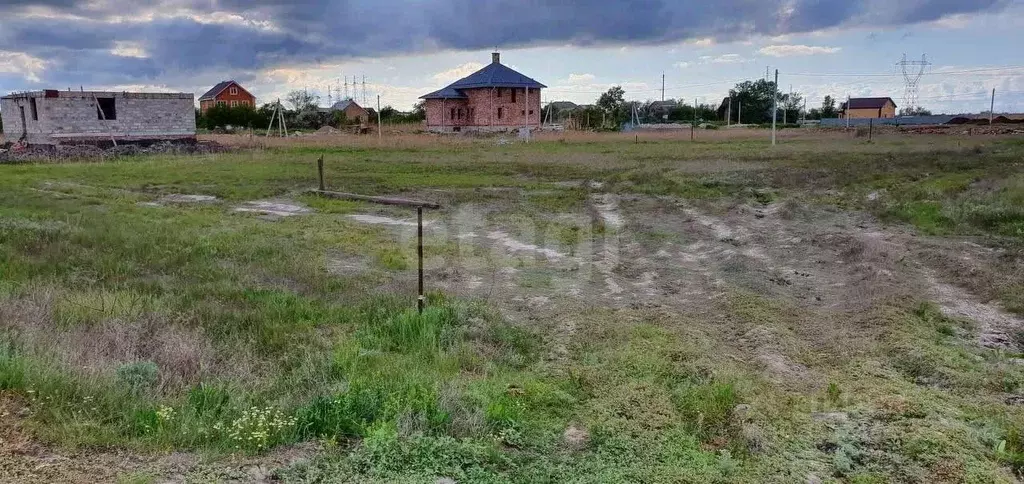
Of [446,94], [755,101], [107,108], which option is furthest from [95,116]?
[755,101]

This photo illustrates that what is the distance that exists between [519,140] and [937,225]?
30.1m

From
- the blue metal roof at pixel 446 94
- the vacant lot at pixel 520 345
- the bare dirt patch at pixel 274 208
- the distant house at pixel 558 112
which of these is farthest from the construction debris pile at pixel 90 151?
the distant house at pixel 558 112

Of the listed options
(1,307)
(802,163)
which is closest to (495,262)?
(1,307)

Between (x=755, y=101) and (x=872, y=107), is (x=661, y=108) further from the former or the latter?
(x=872, y=107)

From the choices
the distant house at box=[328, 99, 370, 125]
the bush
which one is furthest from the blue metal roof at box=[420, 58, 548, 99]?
the bush

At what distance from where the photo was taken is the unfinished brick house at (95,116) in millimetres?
30969

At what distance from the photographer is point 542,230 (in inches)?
459

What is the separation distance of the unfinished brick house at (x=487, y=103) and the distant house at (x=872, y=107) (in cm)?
4005

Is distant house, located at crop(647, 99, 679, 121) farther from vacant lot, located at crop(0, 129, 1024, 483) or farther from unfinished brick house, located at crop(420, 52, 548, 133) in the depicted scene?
vacant lot, located at crop(0, 129, 1024, 483)

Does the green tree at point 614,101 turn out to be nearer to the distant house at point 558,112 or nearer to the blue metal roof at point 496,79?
the distant house at point 558,112

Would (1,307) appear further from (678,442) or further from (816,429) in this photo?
(816,429)

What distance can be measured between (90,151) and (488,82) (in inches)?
1005

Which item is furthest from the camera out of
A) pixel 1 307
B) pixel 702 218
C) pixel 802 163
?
pixel 802 163

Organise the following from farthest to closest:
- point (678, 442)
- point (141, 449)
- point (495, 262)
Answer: point (495, 262), point (678, 442), point (141, 449)
